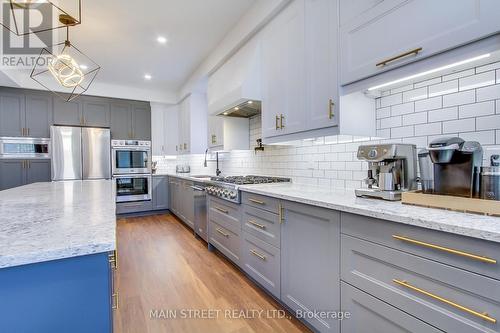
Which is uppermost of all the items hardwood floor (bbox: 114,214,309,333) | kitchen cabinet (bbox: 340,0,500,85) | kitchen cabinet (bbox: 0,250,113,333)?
kitchen cabinet (bbox: 340,0,500,85)

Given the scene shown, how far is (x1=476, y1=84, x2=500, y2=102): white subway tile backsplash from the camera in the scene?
1.28 m

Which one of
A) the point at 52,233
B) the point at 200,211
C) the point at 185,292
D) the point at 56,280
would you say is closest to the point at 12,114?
the point at 200,211

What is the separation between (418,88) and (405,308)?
1.32 m

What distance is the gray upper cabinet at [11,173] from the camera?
4191mm

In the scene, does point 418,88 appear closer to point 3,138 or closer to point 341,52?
point 341,52

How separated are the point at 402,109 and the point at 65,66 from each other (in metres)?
2.89

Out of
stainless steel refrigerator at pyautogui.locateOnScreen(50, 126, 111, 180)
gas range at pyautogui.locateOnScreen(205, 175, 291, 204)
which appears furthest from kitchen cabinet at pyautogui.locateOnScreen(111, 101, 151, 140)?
gas range at pyautogui.locateOnScreen(205, 175, 291, 204)

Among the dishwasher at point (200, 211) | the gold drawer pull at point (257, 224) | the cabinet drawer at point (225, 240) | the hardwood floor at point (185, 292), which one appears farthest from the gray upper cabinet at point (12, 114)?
the gold drawer pull at point (257, 224)

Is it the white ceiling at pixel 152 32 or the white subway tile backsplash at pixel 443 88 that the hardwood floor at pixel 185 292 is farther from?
the white ceiling at pixel 152 32

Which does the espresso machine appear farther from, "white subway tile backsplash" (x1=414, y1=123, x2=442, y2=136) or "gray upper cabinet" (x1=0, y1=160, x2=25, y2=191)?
"gray upper cabinet" (x1=0, y1=160, x2=25, y2=191)

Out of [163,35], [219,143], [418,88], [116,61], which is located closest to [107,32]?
[163,35]

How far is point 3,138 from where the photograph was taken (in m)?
4.21

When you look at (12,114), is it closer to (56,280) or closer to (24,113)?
(24,113)

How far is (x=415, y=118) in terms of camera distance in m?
1.63
